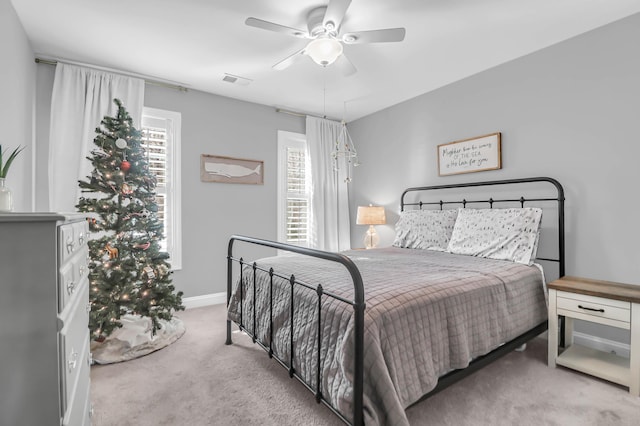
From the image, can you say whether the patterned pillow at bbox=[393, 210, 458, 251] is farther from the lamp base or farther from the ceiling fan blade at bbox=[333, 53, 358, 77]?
the ceiling fan blade at bbox=[333, 53, 358, 77]

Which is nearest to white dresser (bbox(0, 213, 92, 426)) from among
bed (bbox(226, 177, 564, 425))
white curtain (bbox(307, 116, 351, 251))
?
bed (bbox(226, 177, 564, 425))

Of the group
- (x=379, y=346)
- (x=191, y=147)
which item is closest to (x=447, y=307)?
(x=379, y=346)

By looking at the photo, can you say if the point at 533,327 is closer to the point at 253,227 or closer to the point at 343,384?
the point at 343,384

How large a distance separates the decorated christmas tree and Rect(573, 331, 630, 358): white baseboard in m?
3.38

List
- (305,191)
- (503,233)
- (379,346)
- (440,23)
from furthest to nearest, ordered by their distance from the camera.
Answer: (305,191) → (503,233) → (440,23) → (379,346)

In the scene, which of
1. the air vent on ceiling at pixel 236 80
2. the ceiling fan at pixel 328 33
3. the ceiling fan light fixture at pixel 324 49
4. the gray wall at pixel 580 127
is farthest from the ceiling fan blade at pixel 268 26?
the gray wall at pixel 580 127

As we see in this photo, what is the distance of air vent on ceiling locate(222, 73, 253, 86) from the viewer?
3.31m

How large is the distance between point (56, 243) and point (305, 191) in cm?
374

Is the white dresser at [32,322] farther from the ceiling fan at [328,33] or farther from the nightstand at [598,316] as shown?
the nightstand at [598,316]

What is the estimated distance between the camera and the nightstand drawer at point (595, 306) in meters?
1.95

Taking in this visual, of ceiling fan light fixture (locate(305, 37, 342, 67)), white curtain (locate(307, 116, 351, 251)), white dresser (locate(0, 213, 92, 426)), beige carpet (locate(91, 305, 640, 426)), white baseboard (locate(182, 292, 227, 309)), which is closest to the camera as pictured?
white dresser (locate(0, 213, 92, 426))

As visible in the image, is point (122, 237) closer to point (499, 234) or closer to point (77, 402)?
point (77, 402)

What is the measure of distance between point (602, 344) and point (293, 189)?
3.54m

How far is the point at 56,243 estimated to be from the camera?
2.77 feet
